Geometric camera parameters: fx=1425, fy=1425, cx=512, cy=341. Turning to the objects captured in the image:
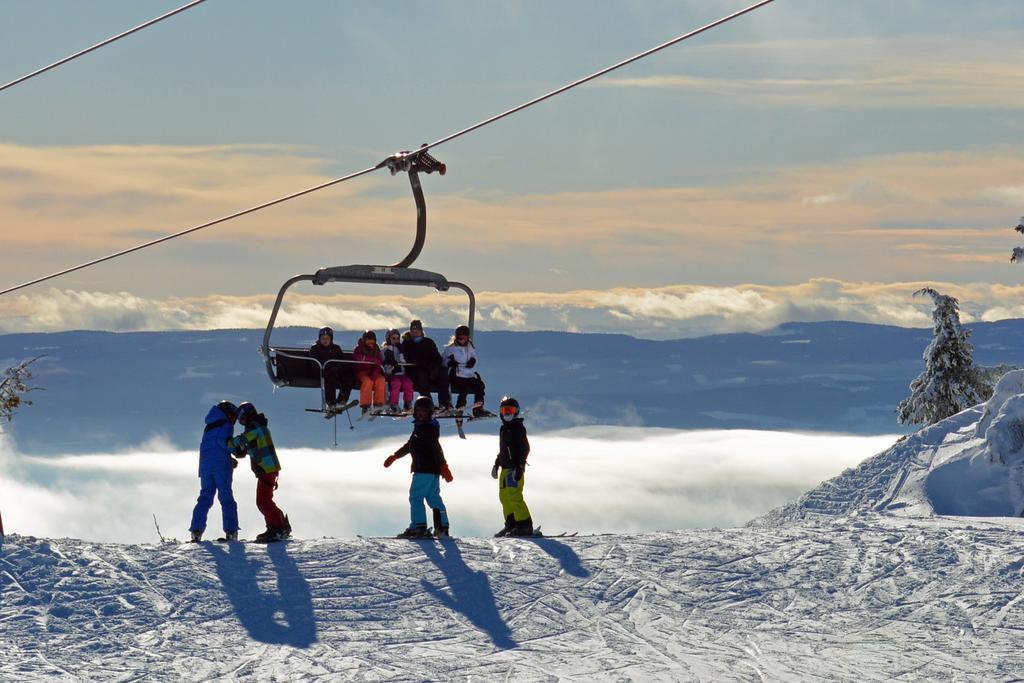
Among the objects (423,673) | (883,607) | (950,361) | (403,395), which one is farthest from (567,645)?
(950,361)

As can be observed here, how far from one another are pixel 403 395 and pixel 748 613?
19.3 ft

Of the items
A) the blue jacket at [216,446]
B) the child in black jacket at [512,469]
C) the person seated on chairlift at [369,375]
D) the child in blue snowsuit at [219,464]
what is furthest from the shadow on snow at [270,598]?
the child in black jacket at [512,469]

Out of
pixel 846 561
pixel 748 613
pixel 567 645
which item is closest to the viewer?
pixel 567 645

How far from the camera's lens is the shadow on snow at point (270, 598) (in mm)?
15133

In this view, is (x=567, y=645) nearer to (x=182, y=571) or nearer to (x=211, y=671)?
(x=211, y=671)

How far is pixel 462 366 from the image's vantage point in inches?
779

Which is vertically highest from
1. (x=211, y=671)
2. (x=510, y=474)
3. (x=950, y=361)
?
(x=950, y=361)

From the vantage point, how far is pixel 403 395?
19672mm

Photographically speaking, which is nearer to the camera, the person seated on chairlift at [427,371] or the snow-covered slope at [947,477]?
the person seated on chairlift at [427,371]

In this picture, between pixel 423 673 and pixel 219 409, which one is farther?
pixel 219 409

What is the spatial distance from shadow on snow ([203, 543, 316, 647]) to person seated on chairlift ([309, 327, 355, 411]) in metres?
2.36

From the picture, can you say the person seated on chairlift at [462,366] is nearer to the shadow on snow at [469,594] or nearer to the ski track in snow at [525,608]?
the ski track in snow at [525,608]

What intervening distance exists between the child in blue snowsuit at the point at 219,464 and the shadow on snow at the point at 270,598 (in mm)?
565

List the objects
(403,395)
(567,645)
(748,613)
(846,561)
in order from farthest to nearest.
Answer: (403,395)
(846,561)
(748,613)
(567,645)
